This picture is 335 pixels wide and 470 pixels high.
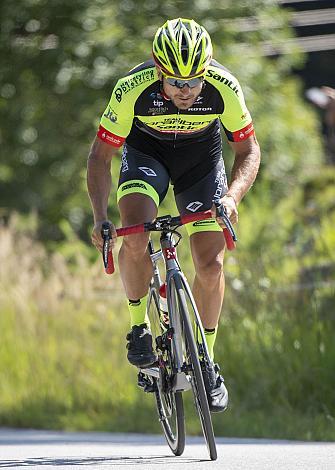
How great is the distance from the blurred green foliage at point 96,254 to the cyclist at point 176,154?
200cm

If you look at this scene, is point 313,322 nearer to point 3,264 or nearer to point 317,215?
point 317,215

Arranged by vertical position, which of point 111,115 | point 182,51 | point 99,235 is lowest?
point 99,235

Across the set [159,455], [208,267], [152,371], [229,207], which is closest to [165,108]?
[229,207]

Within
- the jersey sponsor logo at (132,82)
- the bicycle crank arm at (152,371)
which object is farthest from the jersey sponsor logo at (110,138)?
the bicycle crank arm at (152,371)

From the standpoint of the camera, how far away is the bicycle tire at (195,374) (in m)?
7.43

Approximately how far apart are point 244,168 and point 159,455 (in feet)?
6.00

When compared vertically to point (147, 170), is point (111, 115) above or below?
above

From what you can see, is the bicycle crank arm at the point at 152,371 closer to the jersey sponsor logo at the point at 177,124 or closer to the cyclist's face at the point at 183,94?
the jersey sponsor logo at the point at 177,124

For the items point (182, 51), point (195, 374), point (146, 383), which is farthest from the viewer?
point (146, 383)

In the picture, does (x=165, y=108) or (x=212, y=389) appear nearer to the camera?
(x=212, y=389)

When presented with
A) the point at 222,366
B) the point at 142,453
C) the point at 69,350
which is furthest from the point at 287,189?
the point at 142,453

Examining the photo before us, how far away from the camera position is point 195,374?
7496mm

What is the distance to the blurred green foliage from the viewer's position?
36.5 ft

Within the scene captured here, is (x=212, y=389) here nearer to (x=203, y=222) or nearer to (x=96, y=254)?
(x=203, y=222)
